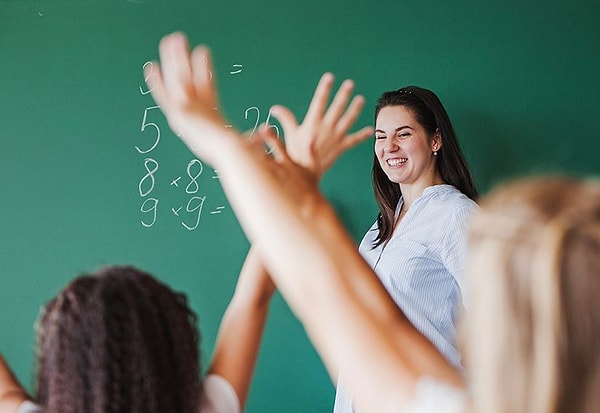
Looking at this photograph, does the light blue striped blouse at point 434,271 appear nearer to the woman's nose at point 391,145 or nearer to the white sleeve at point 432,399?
the woman's nose at point 391,145

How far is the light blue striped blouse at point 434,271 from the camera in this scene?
6.37 ft

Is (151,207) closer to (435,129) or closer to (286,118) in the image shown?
(435,129)

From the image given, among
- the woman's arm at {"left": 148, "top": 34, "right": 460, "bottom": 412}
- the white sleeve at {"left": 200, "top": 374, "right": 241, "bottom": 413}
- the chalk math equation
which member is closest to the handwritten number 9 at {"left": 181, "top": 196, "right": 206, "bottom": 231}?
the chalk math equation

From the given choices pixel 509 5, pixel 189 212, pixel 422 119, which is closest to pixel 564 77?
pixel 509 5

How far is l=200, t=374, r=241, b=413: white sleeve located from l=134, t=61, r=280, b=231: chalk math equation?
110cm

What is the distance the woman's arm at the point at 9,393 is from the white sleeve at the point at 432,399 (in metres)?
0.58

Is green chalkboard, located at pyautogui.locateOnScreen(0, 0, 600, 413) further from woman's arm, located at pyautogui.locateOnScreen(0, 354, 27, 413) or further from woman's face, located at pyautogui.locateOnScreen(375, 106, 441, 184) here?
woman's arm, located at pyautogui.locateOnScreen(0, 354, 27, 413)

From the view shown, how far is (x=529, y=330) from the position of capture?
0.64 meters

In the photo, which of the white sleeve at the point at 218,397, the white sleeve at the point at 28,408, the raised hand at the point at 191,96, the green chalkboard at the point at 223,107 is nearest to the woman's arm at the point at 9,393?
the white sleeve at the point at 28,408

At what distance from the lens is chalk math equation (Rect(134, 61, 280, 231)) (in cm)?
213

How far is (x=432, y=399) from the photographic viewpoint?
2.62ft

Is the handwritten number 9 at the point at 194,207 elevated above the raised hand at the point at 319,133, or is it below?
below

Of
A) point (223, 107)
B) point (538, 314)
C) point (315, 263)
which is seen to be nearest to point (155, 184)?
point (223, 107)

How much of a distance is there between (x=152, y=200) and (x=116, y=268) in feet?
3.71
